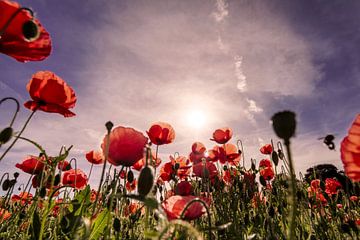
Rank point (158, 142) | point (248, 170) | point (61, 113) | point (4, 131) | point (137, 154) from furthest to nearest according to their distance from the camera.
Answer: point (248, 170) < point (158, 142) < point (61, 113) < point (137, 154) < point (4, 131)

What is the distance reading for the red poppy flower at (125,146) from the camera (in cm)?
183

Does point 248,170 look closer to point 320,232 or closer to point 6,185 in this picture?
point 320,232

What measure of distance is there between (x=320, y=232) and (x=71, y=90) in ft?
6.90

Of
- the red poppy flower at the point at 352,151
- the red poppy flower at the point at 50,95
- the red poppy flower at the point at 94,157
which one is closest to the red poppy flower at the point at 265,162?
the red poppy flower at the point at 94,157

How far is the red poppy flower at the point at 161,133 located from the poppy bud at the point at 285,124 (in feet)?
8.72

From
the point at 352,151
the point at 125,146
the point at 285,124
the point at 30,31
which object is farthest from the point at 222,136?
the point at 285,124

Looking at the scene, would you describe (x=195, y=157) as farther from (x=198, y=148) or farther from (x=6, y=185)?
(x=6, y=185)

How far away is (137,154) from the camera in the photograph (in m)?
1.84

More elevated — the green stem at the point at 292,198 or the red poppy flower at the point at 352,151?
the red poppy flower at the point at 352,151

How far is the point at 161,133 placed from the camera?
359 centimetres

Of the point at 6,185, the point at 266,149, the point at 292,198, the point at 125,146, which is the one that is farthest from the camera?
the point at 266,149

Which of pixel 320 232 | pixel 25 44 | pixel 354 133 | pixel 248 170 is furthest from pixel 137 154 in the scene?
pixel 248 170

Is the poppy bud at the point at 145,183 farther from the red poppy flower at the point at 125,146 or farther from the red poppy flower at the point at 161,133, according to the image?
the red poppy flower at the point at 161,133

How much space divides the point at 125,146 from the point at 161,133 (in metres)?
1.75
